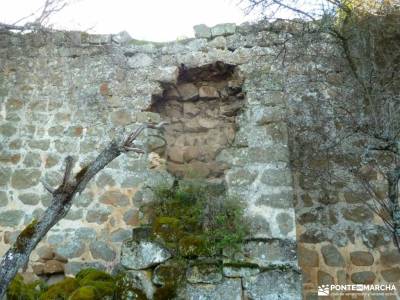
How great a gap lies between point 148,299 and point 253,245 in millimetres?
907

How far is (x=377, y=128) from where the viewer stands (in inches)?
167

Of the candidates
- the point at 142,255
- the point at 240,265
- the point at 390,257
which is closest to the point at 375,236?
the point at 390,257

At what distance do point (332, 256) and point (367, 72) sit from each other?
1.80m

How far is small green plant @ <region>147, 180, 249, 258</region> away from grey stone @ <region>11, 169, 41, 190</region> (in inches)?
57.0

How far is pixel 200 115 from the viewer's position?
5742mm

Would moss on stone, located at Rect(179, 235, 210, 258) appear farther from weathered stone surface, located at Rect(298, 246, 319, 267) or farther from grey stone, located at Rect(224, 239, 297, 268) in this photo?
weathered stone surface, located at Rect(298, 246, 319, 267)

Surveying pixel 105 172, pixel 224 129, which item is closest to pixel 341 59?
pixel 224 129

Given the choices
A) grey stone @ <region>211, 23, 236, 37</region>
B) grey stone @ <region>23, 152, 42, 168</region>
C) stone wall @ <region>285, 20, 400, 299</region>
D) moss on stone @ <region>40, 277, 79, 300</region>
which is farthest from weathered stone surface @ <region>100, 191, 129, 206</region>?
grey stone @ <region>211, 23, 236, 37</region>

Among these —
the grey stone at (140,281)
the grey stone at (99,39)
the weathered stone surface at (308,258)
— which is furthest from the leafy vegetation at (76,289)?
the grey stone at (99,39)

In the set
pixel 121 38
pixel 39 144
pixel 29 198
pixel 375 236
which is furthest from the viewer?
pixel 121 38

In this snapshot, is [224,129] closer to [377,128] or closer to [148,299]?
[377,128]

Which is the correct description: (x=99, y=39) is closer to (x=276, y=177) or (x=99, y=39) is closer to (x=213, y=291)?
(x=276, y=177)

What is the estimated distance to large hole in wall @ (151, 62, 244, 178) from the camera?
5.51 metres

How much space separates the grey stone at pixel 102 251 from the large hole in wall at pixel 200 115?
1.04m
